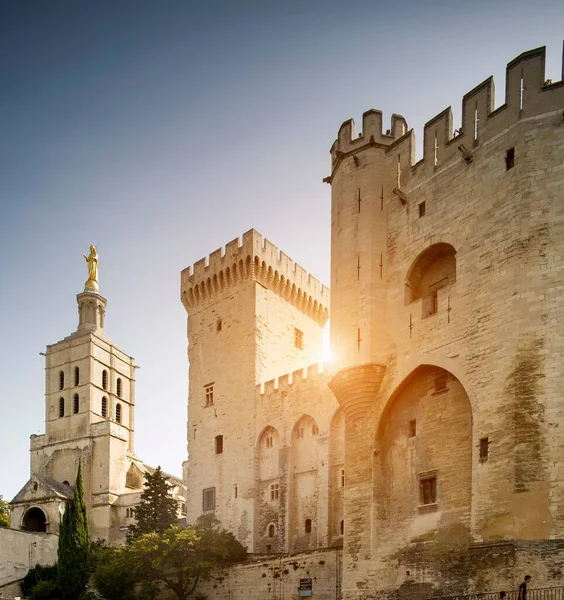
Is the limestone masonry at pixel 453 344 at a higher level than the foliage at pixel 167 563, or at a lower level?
higher

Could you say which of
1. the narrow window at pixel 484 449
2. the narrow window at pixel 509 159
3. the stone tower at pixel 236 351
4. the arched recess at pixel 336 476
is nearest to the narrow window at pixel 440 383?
the narrow window at pixel 484 449

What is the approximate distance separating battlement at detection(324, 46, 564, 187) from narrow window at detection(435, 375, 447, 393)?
19.3ft

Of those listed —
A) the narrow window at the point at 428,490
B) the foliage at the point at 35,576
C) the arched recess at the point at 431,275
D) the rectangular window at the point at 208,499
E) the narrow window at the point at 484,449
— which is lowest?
the foliage at the point at 35,576

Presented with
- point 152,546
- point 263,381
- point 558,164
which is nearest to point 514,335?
point 558,164

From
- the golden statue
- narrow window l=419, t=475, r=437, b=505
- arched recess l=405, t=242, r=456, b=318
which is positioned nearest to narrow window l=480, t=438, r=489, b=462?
narrow window l=419, t=475, r=437, b=505

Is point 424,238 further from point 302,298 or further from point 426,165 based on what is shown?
point 302,298

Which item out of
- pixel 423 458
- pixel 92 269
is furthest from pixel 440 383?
pixel 92 269

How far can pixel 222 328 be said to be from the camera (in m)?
42.7

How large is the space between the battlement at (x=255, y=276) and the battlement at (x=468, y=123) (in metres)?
16.5

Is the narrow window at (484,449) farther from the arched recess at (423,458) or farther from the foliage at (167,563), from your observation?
the foliage at (167,563)

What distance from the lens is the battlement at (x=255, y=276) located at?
138 ft

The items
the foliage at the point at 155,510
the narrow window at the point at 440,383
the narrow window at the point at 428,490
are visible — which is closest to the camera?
the narrow window at the point at 428,490

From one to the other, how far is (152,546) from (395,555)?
12.9 meters

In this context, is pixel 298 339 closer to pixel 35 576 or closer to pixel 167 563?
pixel 167 563
